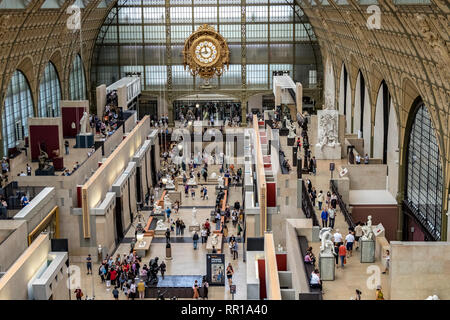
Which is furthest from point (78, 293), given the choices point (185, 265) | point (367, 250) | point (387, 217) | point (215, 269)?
point (387, 217)

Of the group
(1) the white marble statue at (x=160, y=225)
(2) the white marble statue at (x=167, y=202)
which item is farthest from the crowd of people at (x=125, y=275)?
(2) the white marble statue at (x=167, y=202)

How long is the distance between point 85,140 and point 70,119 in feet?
14.1

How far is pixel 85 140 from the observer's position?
44.7 m

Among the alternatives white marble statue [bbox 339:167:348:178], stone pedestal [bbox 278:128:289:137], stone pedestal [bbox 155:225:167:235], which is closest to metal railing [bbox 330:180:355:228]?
white marble statue [bbox 339:167:348:178]

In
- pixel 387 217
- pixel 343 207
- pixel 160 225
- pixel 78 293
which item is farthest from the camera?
pixel 160 225

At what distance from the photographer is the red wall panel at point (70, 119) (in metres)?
47.8

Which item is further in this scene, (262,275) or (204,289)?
(204,289)

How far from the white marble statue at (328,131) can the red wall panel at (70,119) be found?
17.0 metres

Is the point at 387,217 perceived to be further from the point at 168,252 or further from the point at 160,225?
the point at 160,225

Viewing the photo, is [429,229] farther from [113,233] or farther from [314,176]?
[113,233]

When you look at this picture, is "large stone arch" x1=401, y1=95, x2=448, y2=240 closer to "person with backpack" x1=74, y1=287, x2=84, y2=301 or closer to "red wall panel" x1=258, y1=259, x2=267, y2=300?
"red wall panel" x1=258, y1=259, x2=267, y2=300

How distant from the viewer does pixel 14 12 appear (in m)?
41.8

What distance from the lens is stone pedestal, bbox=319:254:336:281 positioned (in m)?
22.3

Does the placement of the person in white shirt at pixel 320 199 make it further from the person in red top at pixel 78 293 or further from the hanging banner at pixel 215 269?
the person in red top at pixel 78 293
